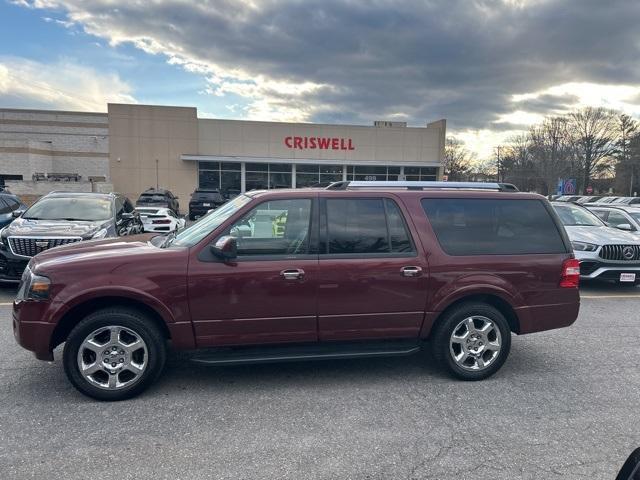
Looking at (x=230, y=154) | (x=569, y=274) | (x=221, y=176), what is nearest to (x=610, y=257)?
(x=569, y=274)

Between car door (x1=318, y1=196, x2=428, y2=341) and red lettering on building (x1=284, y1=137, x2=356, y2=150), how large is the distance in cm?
3087

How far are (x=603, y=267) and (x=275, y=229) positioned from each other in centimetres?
694

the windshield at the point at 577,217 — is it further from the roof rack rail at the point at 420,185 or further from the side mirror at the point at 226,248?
the side mirror at the point at 226,248

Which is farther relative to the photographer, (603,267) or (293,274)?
(603,267)

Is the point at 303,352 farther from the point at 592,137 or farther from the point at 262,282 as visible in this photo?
the point at 592,137

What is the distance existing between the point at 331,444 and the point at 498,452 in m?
1.13

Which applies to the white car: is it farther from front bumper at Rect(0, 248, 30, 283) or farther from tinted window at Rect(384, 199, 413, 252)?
tinted window at Rect(384, 199, 413, 252)

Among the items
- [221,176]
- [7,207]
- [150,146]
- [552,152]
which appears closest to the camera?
[7,207]

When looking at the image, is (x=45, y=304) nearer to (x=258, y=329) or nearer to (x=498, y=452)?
(x=258, y=329)

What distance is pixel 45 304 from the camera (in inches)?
143

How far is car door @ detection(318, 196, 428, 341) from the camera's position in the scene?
399 centimetres

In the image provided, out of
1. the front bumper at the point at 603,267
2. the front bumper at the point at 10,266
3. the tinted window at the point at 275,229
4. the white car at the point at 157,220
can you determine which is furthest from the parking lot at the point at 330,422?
the white car at the point at 157,220

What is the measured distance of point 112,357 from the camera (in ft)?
12.3

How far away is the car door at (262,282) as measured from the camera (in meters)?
3.79
